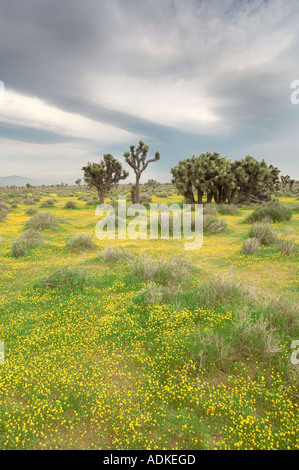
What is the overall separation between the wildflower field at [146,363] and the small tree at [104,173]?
22.8 meters

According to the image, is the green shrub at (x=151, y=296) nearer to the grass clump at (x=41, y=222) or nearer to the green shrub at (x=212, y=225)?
the green shrub at (x=212, y=225)

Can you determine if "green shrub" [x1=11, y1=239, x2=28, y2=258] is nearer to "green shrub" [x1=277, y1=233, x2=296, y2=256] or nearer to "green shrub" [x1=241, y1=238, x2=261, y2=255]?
"green shrub" [x1=241, y1=238, x2=261, y2=255]

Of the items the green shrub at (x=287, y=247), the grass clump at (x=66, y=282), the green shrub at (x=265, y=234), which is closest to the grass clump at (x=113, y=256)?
the grass clump at (x=66, y=282)

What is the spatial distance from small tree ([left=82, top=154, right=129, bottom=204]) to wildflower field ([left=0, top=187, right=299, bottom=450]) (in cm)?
2285

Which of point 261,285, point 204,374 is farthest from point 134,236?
point 204,374

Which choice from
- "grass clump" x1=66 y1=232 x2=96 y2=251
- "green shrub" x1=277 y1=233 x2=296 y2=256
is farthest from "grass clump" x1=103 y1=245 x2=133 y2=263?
"green shrub" x1=277 y1=233 x2=296 y2=256

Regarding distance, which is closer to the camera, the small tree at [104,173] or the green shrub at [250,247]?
the green shrub at [250,247]

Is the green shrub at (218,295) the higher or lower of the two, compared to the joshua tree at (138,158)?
lower

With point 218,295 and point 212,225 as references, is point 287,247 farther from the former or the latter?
point 218,295

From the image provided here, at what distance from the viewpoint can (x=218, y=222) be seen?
667 inches

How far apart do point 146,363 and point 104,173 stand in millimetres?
27669

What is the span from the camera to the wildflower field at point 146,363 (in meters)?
3.44

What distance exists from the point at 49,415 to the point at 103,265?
6.97 meters
